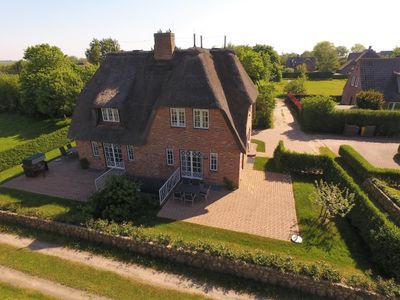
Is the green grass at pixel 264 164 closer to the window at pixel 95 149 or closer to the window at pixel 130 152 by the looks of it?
the window at pixel 130 152

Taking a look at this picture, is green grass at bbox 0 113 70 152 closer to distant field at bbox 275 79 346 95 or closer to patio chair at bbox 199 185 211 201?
patio chair at bbox 199 185 211 201

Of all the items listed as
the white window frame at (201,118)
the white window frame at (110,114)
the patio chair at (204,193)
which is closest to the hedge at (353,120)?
the white window frame at (201,118)

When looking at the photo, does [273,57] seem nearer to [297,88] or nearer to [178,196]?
[297,88]

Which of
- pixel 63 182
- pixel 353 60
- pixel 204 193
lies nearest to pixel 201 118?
pixel 204 193

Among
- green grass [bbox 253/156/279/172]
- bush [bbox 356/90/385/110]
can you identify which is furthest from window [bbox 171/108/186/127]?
bush [bbox 356/90/385/110]

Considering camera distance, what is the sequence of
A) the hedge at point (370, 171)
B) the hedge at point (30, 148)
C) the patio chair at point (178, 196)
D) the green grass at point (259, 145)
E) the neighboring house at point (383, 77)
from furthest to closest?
the neighboring house at point (383, 77) < the green grass at point (259, 145) < the hedge at point (30, 148) < the patio chair at point (178, 196) < the hedge at point (370, 171)

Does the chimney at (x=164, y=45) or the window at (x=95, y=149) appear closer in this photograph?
the chimney at (x=164, y=45)
